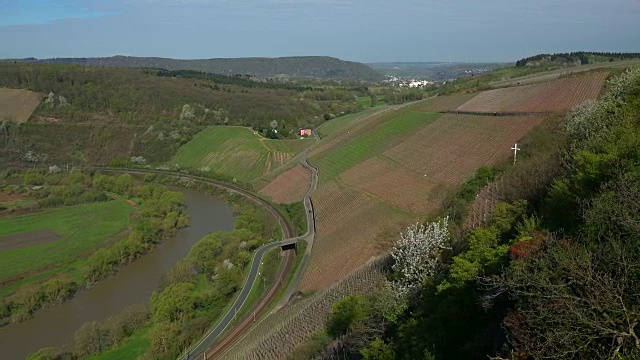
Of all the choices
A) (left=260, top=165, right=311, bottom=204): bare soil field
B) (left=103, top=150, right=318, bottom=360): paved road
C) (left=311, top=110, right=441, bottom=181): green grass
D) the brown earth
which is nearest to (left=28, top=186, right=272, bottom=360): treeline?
(left=103, top=150, right=318, bottom=360): paved road

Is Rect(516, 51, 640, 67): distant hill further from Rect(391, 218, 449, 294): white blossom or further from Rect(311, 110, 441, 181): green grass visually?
Rect(391, 218, 449, 294): white blossom

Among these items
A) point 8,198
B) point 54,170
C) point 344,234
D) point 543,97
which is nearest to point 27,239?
point 8,198

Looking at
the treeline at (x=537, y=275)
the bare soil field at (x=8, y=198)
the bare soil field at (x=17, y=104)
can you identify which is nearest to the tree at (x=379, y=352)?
the treeline at (x=537, y=275)

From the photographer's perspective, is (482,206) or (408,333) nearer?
(408,333)

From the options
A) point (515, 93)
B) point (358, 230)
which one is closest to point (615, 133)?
point (358, 230)

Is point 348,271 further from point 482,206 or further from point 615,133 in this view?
point 615,133

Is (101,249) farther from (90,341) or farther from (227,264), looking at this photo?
(90,341)
